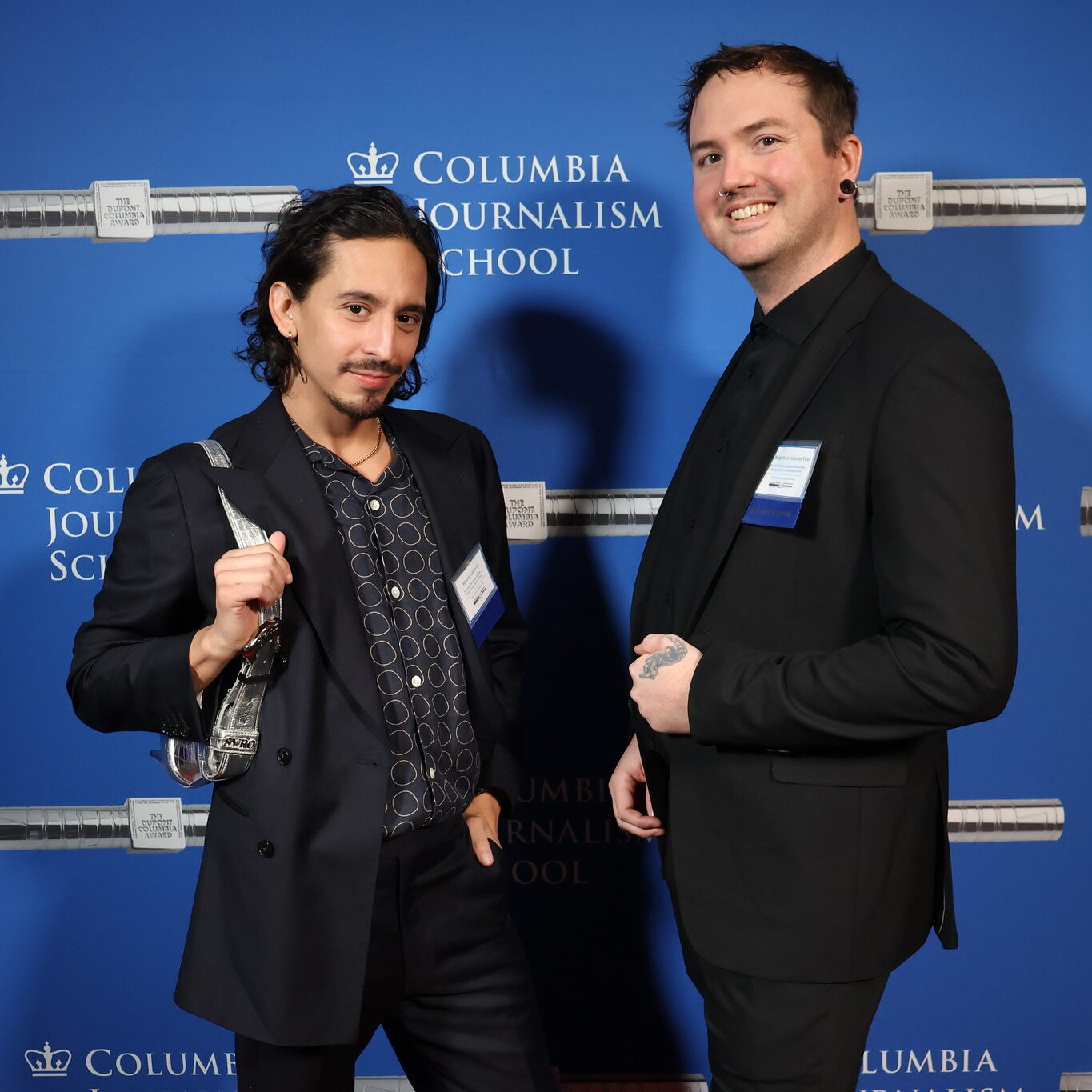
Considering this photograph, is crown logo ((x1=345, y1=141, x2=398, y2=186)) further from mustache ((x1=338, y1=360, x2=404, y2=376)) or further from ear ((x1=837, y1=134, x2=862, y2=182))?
ear ((x1=837, y1=134, x2=862, y2=182))

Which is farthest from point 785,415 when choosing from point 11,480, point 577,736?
point 11,480

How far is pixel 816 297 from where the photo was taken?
60.7 inches

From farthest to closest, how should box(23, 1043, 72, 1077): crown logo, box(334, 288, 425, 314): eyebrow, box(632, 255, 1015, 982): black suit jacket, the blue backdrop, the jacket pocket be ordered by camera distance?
box(23, 1043, 72, 1077): crown logo, the blue backdrop, box(334, 288, 425, 314): eyebrow, the jacket pocket, box(632, 255, 1015, 982): black suit jacket

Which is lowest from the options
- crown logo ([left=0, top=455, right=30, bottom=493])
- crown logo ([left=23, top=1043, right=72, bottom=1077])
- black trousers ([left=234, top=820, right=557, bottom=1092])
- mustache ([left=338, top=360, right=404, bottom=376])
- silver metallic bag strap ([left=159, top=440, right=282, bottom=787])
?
crown logo ([left=23, top=1043, right=72, bottom=1077])

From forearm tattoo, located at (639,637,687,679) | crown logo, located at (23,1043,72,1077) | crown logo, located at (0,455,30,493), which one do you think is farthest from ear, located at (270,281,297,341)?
crown logo, located at (23,1043,72,1077)

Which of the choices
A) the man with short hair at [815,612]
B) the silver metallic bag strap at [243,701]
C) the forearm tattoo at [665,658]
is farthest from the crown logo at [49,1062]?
the forearm tattoo at [665,658]

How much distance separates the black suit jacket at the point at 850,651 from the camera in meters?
1.29

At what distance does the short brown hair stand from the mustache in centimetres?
69

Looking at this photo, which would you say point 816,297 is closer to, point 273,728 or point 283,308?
point 283,308

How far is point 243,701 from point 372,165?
143cm

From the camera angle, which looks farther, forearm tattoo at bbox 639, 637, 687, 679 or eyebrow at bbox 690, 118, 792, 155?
eyebrow at bbox 690, 118, 792, 155

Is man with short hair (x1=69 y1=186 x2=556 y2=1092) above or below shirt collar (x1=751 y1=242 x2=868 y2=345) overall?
below

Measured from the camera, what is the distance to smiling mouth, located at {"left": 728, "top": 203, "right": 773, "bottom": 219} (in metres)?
1.56

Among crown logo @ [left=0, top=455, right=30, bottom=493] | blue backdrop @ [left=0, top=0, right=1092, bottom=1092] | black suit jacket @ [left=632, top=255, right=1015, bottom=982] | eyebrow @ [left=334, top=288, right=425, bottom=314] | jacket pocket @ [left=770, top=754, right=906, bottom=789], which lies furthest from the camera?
crown logo @ [left=0, top=455, right=30, bottom=493]
